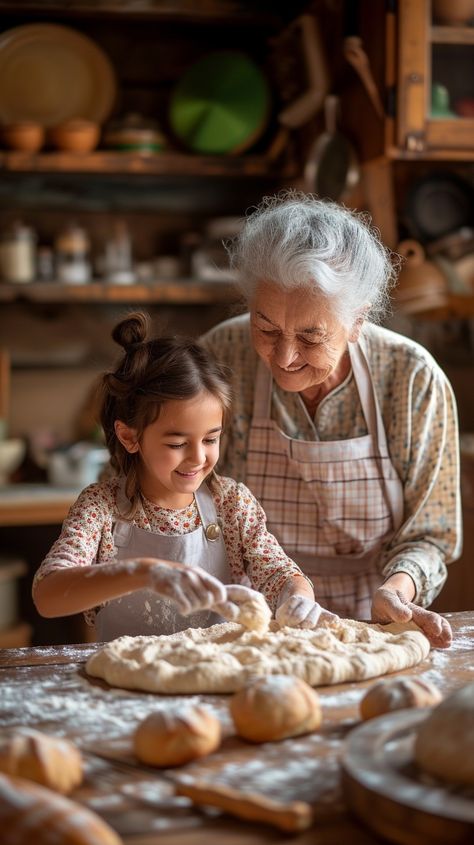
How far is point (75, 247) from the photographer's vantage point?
376 centimetres

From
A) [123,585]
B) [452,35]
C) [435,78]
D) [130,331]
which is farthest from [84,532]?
[452,35]

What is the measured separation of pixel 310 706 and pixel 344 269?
0.90 m

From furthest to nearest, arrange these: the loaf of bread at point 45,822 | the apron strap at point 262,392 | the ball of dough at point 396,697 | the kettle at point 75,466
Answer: the kettle at point 75,466
the apron strap at point 262,392
the ball of dough at point 396,697
the loaf of bread at point 45,822

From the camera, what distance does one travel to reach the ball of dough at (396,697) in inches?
47.3

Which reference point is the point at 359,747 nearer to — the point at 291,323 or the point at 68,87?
the point at 291,323

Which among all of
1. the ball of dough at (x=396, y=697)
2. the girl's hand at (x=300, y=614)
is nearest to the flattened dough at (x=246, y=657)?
the girl's hand at (x=300, y=614)

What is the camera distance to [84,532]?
1709mm

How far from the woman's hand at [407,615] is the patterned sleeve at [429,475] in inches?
9.7

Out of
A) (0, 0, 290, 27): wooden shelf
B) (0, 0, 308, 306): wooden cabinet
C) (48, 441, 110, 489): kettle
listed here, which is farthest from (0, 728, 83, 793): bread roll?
(0, 0, 290, 27): wooden shelf

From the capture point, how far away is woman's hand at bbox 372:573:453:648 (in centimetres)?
157

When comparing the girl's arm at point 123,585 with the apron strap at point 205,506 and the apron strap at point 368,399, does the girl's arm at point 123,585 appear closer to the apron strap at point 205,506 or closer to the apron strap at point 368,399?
the apron strap at point 205,506

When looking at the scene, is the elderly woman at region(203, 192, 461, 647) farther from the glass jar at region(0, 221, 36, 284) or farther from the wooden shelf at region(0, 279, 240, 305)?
the glass jar at region(0, 221, 36, 284)

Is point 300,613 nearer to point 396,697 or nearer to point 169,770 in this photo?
point 396,697

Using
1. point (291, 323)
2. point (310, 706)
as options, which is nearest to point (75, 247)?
point (291, 323)
